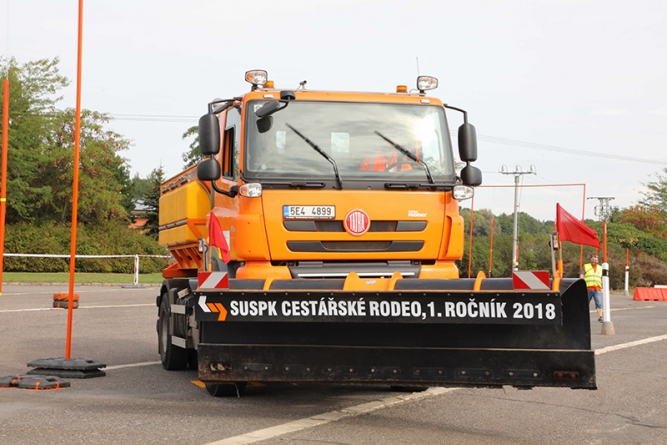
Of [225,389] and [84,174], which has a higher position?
[84,174]

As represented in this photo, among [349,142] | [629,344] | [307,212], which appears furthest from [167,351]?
[629,344]

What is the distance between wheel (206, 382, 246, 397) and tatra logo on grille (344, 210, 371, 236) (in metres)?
1.76

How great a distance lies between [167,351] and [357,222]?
368cm

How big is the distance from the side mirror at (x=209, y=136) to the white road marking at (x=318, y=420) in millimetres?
2625

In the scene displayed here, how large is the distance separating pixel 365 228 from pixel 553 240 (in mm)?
2006

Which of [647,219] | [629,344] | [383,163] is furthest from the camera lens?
[647,219]

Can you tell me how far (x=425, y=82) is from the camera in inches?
362

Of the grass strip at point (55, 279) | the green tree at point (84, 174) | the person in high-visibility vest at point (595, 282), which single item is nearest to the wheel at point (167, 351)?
the person in high-visibility vest at point (595, 282)

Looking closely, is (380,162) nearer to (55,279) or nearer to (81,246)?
(55,279)

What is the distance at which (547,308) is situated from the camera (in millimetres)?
6605

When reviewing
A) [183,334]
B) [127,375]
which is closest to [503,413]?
[183,334]

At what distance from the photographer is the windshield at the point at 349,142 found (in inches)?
328

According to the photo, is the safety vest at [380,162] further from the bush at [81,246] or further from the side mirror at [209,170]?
the bush at [81,246]

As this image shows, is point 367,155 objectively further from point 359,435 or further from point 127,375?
point 127,375
